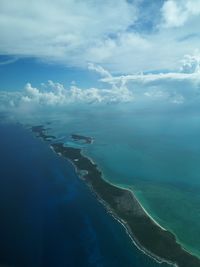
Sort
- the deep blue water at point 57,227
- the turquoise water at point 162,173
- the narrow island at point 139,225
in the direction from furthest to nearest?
the turquoise water at point 162,173 → the deep blue water at point 57,227 → the narrow island at point 139,225

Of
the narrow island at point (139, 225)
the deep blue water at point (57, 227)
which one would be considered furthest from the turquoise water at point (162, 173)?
the deep blue water at point (57, 227)

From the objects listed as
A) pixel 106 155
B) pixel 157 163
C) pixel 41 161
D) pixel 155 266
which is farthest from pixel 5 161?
pixel 155 266

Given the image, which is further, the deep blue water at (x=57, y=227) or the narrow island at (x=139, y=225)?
the deep blue water at (x=57, y=227)

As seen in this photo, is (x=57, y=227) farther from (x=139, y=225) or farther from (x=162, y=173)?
(x=162, y=173)

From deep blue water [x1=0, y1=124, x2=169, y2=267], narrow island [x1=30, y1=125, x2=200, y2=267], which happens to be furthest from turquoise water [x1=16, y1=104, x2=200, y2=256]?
deep blue water [x1=0, y1=124, x2=169, y2=267]

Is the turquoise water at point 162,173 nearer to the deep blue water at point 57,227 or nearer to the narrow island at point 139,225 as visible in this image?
the narrow island at point 139,225

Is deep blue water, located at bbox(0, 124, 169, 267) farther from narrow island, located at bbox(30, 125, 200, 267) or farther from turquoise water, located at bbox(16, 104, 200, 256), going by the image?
turquoise water, located at bbox(16, 104, 200, 256)
